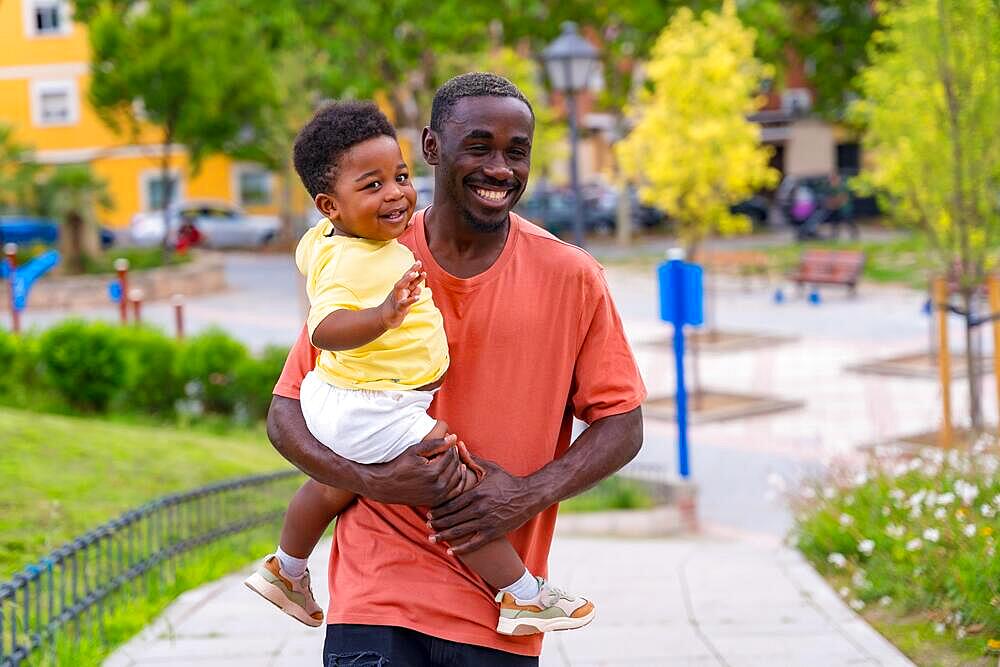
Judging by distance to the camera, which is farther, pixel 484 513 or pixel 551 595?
pixel 551 595

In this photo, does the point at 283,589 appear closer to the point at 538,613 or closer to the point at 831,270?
the point at 538,613

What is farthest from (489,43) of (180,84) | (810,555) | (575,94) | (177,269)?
(810,555)

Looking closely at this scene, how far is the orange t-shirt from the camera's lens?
2607 millimetres

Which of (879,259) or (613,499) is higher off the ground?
(879,259)

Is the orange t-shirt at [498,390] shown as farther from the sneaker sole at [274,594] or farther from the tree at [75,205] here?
the tree at [75,205]

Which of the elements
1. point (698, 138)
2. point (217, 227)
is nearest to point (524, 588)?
point (698, 138)

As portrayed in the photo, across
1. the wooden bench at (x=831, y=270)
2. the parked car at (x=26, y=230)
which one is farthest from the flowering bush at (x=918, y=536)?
the parked car at (x=26, y=230)

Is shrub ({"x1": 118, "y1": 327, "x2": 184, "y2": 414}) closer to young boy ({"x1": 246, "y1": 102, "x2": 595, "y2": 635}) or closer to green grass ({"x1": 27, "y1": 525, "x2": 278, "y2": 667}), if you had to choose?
green grass ({"x1": 27, "y1": 525, "x2": 278, "y2": 667})

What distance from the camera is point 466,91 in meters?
2.55

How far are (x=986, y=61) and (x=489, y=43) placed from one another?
67.8ft

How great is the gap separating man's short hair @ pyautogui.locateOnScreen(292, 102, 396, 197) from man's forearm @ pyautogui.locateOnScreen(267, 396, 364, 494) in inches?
→ 17.4

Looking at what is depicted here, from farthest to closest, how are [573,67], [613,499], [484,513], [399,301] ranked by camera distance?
[573,67], [613,499], [484,513], [399,301]

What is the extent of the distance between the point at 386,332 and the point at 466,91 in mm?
488

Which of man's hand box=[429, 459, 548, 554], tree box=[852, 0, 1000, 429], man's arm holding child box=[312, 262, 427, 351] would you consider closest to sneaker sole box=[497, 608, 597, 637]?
man's hand box=[429, 459, 548, 554]
